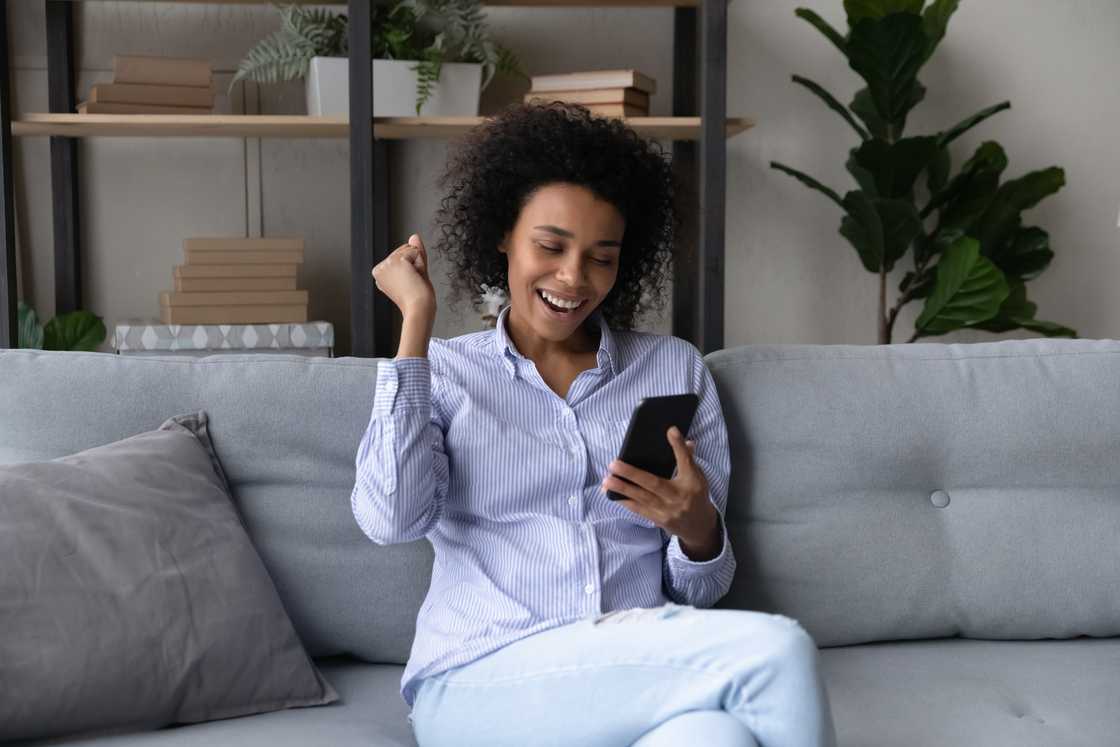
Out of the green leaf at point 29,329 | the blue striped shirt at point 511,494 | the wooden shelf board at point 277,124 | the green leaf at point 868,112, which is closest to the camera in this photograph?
the blue striped shirt at point 511,494

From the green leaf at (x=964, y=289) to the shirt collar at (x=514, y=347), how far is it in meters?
1.51

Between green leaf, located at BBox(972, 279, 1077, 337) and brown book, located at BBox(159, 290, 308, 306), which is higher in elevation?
brown book, located at BBox(159, 290, 308, 306)

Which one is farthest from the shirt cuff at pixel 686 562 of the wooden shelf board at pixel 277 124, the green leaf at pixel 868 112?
the green leaf at pixel 868 112

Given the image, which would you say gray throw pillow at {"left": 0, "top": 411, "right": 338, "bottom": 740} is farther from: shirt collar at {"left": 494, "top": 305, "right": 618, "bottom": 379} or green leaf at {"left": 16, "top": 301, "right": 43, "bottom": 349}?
green leaf at {"left": 16, "top": 301, "right": 43, "bottom": 349}

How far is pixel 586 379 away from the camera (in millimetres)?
1516

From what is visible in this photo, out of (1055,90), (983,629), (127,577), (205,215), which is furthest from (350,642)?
(1055,90)

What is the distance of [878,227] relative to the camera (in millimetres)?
2887

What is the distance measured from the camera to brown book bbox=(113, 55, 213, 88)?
2633mm

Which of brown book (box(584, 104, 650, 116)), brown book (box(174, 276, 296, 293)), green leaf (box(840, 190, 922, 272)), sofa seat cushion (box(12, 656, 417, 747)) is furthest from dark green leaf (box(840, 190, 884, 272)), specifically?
sofa seat cushion (box(12, 656, 417, 747))

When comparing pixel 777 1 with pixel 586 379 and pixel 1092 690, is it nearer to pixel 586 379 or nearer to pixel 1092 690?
pixel 586 379

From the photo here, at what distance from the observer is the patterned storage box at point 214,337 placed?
264 centimetres

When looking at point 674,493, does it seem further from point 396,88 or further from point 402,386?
point 396,88

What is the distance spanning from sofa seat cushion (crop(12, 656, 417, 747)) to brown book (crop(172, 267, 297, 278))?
1.41 metres

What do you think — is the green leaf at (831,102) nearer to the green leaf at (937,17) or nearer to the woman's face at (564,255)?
the green leaf at (937,17)
